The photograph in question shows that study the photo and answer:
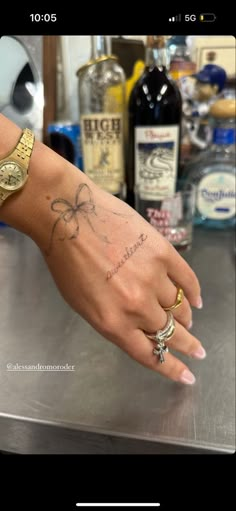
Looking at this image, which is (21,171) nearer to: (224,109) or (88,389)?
(88,389)

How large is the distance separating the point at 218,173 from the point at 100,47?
274 mm

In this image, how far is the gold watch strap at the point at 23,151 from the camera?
1.01 feet

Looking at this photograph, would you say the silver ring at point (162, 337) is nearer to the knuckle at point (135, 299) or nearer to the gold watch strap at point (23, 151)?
the knuckle at point (135, 299)

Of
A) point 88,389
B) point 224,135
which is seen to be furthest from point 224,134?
point 88,389

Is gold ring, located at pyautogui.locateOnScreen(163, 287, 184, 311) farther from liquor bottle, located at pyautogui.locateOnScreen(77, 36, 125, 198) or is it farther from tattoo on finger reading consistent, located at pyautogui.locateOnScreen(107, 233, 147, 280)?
liquor bottle, located at pyautogui.locateOnScreen(77, 36, 125, 198)

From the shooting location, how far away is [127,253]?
338mm

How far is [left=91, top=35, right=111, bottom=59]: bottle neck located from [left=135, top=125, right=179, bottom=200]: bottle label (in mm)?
150

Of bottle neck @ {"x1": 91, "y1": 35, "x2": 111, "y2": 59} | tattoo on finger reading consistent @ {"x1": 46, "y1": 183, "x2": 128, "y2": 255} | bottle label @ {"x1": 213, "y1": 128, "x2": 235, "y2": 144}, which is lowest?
tattoo on finger reading consistent @ {"x1": 46, "y1": 183, "x2": 128, "y2": 255}

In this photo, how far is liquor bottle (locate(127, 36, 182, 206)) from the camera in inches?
23.6

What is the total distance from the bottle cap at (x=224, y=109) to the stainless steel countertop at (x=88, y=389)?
1.18 ft
